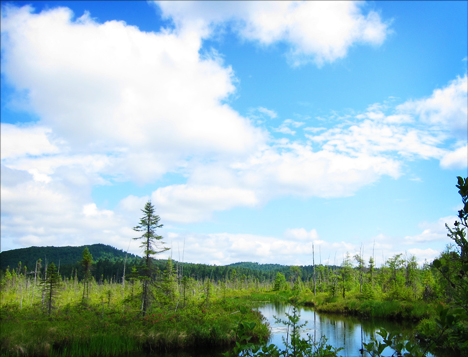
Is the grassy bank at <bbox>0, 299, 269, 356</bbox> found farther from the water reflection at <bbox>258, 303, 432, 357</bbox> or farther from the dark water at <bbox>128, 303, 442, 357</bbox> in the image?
the water reflection at <bbox>258, 303, 432, 357</bbox>

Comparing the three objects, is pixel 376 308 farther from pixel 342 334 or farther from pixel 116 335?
pixel 116 335

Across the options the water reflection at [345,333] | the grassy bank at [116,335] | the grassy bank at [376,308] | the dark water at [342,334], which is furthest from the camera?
the grassy bank at [376,308]

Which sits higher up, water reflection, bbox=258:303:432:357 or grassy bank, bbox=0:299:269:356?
grassy bank, bbox=0:299:269:356

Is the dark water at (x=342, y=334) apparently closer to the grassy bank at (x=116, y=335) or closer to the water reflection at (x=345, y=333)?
the water reflection at (x=345, y=333)

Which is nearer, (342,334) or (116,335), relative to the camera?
(116,335)

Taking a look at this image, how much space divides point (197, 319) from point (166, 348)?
445 cm

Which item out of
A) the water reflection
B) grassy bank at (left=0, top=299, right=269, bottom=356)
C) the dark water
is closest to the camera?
grassy bank at (left=0, top=299, right=269, bottom=356)

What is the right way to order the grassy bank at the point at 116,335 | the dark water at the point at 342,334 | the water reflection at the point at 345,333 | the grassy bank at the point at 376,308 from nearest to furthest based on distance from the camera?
A: the grassy bank at the point at 116,335 → the dark water at the point at 342,334 → the water reflection at the point at 345,333 → the grassy bank at the point at 376,308

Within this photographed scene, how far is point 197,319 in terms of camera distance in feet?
78.0

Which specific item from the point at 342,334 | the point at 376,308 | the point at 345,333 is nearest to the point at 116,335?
the point at 342,334

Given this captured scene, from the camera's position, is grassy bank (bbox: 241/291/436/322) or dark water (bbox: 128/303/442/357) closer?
dark water (bbox: 128/303/442/357)

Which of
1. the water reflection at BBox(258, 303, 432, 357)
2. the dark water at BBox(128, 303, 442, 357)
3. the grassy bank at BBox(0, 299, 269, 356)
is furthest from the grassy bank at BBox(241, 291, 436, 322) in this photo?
the grassy bank at BBox(0, 299, 269, 356)

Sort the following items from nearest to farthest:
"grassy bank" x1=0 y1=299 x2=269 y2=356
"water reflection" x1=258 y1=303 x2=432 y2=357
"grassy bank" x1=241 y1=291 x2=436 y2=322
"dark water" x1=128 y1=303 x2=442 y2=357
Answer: "grassy bank" x1=0 y1=299 x2=269 y2=356 < "dark water" x1=128 y1=303 x2=442 y2=357 < "water reflection" x1=258 y1=303 x2=432 y2=357 < "grassy bank" x1=241 y1=291 x2=436 y2=322

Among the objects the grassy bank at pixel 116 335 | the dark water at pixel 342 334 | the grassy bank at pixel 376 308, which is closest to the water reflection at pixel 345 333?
the dark water at pixel 342 334
